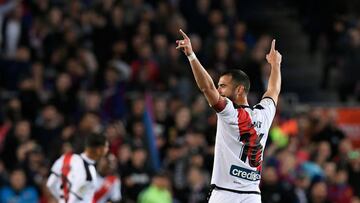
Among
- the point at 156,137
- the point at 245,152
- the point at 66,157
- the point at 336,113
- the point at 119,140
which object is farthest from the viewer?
the point at 336,113

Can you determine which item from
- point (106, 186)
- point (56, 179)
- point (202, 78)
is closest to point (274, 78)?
point (202, 78)

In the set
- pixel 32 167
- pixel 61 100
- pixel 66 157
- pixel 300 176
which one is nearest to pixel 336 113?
pixel 300 176

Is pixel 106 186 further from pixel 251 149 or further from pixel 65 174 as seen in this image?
pixel 251 149

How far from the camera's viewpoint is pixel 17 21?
18547 millimetres

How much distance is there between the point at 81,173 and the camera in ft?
39.5

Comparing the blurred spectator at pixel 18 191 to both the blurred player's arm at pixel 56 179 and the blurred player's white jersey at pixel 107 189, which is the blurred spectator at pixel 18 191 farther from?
the blurred player's arm at pixel 56 179

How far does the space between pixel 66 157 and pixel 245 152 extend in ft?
9.25

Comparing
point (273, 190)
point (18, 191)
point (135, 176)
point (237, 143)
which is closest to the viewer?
point (237, 143)

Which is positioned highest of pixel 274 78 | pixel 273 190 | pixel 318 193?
pixel 318 193

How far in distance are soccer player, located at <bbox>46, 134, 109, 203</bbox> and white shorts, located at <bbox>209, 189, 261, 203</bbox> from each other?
2.17 m

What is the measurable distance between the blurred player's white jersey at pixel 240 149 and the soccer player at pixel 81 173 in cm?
219

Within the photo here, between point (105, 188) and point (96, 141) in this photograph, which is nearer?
point (96, 141)

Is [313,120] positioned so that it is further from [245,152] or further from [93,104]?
[245,152]

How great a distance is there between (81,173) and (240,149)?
2.53 metres
